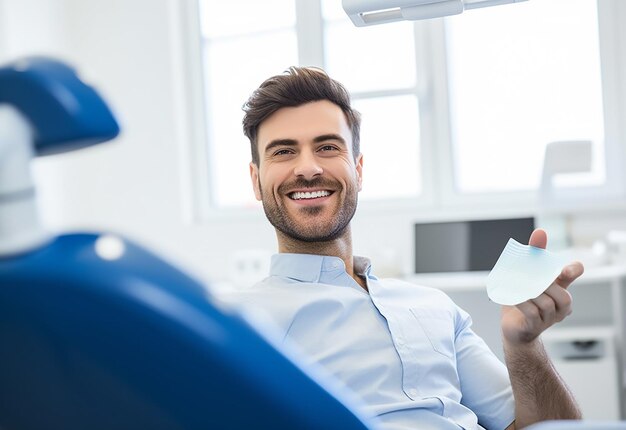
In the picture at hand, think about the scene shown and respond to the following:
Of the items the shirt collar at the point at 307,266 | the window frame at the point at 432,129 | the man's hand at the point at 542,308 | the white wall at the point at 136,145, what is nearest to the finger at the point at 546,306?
the man's hand at the point at 542,308

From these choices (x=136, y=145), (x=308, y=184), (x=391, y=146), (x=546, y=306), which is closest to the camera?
(x=546, y=306)

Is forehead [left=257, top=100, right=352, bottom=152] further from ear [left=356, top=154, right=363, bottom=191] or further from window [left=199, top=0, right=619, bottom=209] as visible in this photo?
window [left=199, top=0, right=619, bottom=209]

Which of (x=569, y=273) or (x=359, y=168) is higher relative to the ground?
(x=359, y=168)

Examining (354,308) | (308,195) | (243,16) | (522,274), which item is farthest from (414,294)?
(243,16)

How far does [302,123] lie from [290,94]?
6 cm

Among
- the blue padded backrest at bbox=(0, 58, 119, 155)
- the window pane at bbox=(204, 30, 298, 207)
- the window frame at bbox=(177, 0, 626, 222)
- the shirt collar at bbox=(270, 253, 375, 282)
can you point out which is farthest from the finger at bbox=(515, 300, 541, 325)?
the window pane at bbox=(204, 30, 298, 207)

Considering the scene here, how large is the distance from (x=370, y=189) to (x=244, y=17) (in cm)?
121

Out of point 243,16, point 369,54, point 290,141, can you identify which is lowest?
point 290,141

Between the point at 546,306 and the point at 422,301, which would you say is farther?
the point at 422,301

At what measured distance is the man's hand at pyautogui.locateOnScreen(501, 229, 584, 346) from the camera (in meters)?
0.99

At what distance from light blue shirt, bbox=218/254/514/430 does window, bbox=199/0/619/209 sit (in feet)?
7.65

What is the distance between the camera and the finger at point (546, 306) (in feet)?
3.23

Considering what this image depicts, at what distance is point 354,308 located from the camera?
1.26 m

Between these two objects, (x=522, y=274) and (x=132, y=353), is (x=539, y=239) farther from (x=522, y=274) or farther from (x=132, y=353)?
(x=132, y=353)
